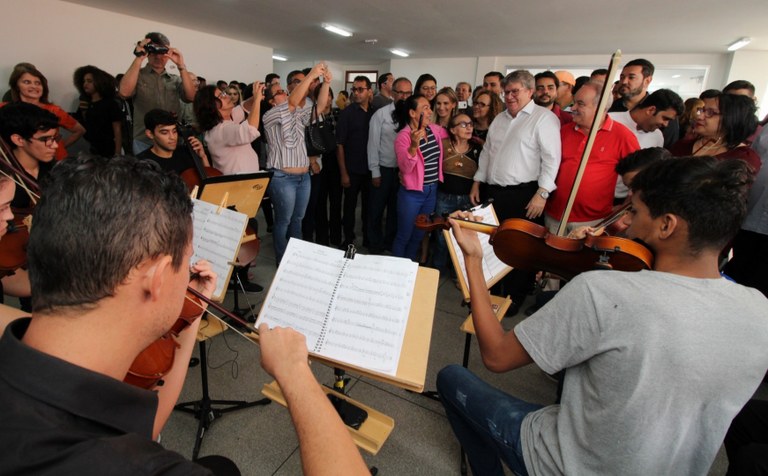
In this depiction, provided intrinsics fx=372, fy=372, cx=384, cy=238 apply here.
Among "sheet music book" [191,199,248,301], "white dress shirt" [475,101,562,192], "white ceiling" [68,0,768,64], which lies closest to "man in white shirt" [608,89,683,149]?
"white dress shirt" [475,101,562,192]

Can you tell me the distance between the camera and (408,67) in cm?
1172

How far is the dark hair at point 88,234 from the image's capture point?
1.84ft

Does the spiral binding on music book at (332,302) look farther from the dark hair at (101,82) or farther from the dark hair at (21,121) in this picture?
the dark hair at (101,82)

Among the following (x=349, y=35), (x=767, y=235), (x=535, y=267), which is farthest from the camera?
(x=349, y=35)

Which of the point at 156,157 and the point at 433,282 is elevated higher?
the point at 156,157

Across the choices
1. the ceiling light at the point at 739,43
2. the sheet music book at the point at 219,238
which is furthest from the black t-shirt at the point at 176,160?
the ceiling light at the point at 739,43

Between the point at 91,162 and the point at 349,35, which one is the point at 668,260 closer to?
the point at 91,162

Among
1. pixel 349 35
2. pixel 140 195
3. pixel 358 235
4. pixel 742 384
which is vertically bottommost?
pixel 358 235

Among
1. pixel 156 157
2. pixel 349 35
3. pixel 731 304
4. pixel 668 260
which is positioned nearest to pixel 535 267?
pixel 668 260

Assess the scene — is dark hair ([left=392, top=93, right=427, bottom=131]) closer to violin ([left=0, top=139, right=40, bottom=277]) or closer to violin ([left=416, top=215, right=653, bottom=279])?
violin ([left=416, top=215, right=653, bottom=279])

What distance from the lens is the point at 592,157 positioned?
7.57 ft

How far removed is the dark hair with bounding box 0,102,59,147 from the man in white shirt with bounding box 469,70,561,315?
2.71 meters

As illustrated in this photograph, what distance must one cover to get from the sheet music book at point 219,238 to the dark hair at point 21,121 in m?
1.26

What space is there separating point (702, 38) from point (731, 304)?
27.7 feet
